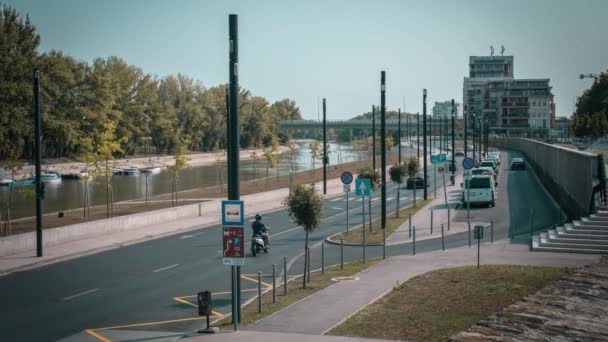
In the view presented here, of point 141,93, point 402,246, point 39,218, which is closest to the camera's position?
point 39,218

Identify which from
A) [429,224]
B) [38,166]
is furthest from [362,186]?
[38,166]

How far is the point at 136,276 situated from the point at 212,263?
10.8 ft

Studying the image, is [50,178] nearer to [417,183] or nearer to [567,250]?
[417,183]

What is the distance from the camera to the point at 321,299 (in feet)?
60.5

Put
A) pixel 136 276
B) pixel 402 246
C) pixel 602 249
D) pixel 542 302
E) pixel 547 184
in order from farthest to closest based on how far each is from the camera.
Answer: pixel 547 184
pixel 402 246
pixel 602 249
pixel 136 276
pixel 542 302

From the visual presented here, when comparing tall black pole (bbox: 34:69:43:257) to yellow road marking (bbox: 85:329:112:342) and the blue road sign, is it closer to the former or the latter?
yellow road marking (bbox: 85:329:112:342)

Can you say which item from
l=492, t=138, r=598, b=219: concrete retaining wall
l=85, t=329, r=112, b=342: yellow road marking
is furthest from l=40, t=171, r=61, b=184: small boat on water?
l=85, t=329, r=112, b=342: yellow road marking

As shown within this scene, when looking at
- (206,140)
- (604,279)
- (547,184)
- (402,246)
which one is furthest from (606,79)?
(604,279)

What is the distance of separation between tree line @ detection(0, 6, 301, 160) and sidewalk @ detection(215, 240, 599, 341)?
35.3 meters

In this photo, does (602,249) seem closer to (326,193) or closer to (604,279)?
(604,279)

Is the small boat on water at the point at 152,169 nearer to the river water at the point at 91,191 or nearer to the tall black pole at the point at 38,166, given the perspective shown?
the river water at the point at 91,191

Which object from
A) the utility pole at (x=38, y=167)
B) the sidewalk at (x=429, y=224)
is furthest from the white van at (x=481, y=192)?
the utility pole at (x=38, y=167)

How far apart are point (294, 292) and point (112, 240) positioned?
1508 cm

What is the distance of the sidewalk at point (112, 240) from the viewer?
2647cm
